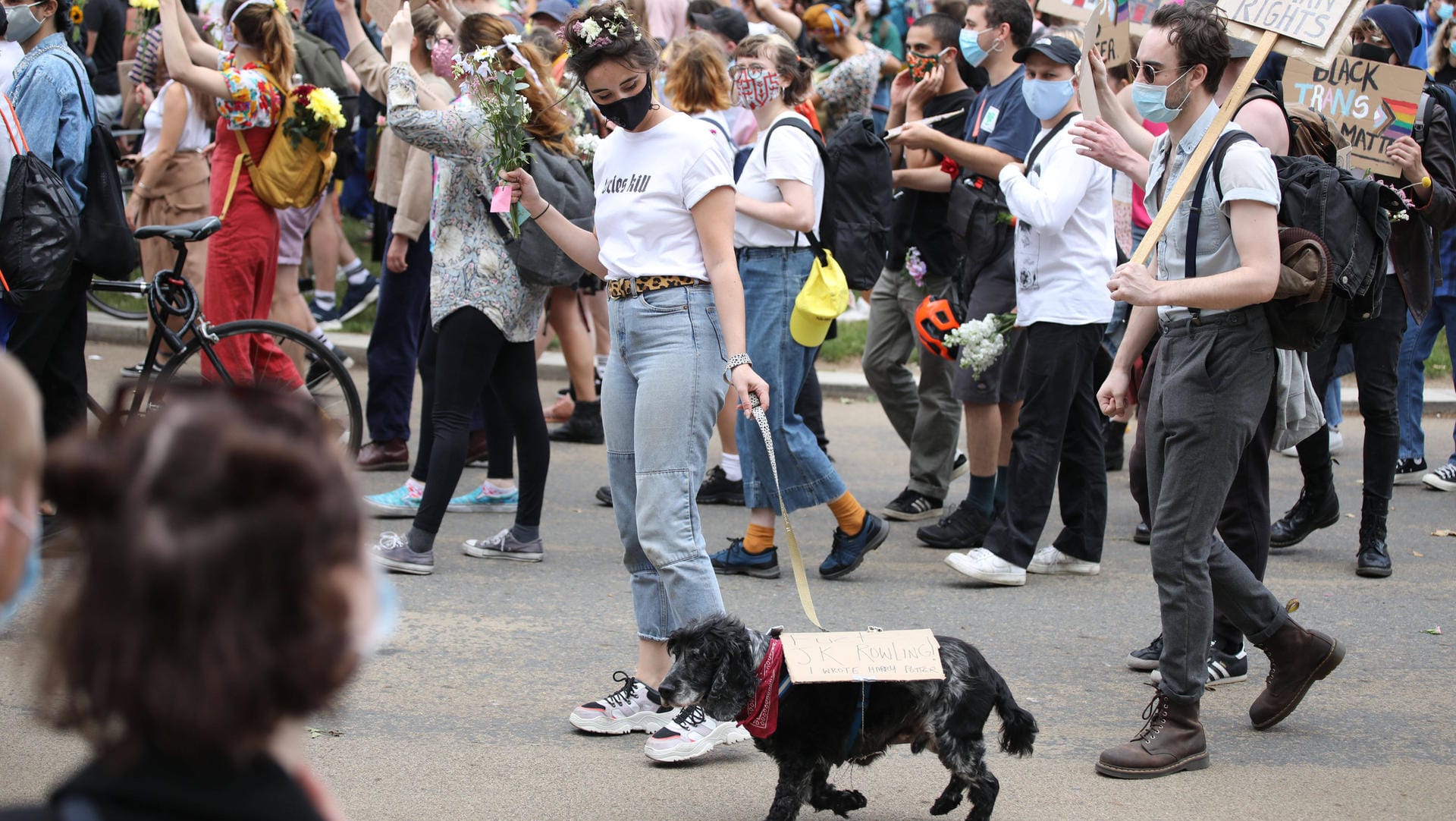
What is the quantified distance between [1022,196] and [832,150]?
3.37ft

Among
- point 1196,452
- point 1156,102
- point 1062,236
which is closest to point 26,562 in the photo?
point 1196,452

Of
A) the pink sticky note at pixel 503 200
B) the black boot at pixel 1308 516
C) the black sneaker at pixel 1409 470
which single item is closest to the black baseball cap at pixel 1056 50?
the black boot at pixel 1308 516

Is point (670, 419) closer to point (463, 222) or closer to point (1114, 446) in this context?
point (463, 222)

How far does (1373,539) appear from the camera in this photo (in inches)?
248

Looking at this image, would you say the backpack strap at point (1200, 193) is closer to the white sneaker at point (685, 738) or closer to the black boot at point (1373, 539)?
the white sneaker at point (685, 738)

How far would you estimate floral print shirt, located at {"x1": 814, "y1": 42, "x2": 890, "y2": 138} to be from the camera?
7938 millimetres

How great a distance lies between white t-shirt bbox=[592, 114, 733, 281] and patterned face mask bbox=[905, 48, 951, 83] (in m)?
3.43

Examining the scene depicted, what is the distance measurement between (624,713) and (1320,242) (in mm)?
2490

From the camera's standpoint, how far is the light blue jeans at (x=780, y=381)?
5.80 meters

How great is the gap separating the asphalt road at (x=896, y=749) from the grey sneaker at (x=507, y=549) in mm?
63

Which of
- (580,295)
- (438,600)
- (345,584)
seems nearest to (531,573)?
(438,600)

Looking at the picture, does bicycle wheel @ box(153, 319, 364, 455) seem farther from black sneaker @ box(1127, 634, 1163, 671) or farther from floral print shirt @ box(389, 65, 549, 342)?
black sneaker @ box(1127, 634, 1163, 671)

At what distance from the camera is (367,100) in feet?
36.8

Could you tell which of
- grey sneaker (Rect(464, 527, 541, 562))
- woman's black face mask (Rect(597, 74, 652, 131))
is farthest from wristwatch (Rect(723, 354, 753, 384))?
grey sneaker (Rect(464, 527, 541, 562))
